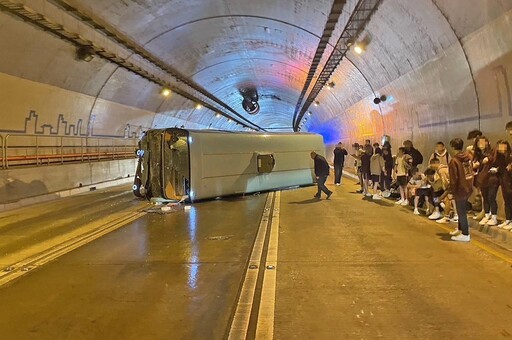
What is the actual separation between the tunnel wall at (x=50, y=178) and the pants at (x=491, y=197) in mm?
12911

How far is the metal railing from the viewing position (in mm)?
14039

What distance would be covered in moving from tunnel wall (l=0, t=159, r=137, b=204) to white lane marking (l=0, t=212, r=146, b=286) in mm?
5051

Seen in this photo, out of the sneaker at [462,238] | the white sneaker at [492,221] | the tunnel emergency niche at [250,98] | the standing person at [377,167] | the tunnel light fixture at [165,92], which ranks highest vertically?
the tunnel emergency niche at [250,98]

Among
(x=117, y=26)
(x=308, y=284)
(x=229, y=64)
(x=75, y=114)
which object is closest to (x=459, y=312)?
(x=308, y=284)

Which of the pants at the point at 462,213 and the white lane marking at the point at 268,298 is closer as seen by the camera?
the white lane marking at the point at 268,298

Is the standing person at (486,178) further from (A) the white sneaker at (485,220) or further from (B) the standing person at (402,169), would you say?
(B) the standing person at (402,169)

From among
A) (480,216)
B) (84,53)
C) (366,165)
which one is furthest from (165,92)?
(480,216)

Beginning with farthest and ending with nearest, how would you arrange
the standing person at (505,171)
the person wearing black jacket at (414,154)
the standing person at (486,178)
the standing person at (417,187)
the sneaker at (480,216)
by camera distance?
the person wearing black jacket at (414,154) → the standing person at (417,187) → the sneaker at (480,216) → the standing person at (486,178) → the standing person at (505,171)

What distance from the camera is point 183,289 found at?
563cm

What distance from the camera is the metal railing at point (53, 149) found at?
46.1 ft

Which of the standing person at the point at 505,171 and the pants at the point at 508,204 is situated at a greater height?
the standing person at the point at 505,171

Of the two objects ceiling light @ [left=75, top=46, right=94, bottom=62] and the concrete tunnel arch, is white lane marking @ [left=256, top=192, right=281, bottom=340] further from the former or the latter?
ceiling light @ [left=75, top=46, right=94, bottom=62]

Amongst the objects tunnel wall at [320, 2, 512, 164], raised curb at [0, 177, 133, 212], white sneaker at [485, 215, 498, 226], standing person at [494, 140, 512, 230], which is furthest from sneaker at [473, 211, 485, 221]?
raised curb at [0, 177, 133, 212]

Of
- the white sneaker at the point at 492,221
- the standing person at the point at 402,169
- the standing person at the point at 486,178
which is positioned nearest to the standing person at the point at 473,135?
the standing person at the point at 486,178
